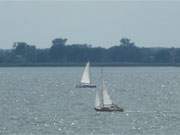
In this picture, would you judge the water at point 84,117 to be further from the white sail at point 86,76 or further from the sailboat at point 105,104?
the white sail at point 86,76

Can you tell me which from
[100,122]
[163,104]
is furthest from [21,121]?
[163,104]

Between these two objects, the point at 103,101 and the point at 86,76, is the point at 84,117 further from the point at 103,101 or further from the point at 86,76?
the point at 86,76

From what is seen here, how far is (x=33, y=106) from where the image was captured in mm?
100125

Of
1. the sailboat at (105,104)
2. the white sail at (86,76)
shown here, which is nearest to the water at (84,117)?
the sailboat at (105,104)

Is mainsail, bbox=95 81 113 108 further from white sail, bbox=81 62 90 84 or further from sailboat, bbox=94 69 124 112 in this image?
white sail, bbox=81 62 90 84

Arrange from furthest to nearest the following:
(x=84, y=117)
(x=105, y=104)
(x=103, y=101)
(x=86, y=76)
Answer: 1. (x=86, y=76)
2. (x=103, y=101)
3. (x=105, y=104)
4. (x=84, y=117)

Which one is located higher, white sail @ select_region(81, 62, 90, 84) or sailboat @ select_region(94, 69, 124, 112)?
white sail @ select_region(81, 62, 90, 84)

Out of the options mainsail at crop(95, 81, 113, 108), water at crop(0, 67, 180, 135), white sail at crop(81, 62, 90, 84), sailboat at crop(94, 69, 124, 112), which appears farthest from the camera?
white sail at crop(81, 62, 90, 84)

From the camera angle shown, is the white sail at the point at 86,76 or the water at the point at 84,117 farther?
the white sail at the point at 86,76

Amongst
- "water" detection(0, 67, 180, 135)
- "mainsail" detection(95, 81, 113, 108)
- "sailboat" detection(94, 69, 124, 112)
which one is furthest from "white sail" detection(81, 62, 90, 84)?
"mainsail" detection(95, 81, 113, 108)

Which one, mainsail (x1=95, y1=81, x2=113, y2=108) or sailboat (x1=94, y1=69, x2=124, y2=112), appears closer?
sailboat (x1=94, y1=69, x2=124, y2=112)

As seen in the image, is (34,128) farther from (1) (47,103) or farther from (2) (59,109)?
(1) (47,103)

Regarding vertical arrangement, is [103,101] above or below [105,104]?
above

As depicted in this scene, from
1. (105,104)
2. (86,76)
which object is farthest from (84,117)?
(86,76)
